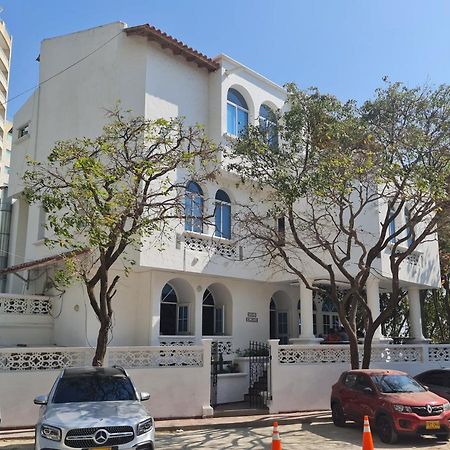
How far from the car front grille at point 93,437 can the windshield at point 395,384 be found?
21.6 ft

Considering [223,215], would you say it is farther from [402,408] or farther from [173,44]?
[402,408]

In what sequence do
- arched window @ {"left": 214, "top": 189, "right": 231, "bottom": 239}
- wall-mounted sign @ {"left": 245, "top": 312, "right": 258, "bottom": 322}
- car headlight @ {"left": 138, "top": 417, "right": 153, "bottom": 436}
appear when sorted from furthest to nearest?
wall-mounted sign @ {"left": 245, "top": 312, "right": 258, "bottom": 322} → arched window @ {"left": 214, "top": 189, "right": 231, "bottom": 239} → car headlight @ {"left": 138, "top": 417, "right": 153, "bottom": 436}

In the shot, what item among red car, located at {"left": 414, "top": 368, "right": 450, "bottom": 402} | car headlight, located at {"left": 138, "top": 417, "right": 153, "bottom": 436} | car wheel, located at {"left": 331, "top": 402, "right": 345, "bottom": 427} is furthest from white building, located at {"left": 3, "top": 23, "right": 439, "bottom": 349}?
car headlight, located at {"left": 138, "top": 417, "right": 153, "bottom": 436}

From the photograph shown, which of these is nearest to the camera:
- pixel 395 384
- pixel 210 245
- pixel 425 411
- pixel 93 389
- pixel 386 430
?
pixel 93 389

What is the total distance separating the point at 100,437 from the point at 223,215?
449 inches

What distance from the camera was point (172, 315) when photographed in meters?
17.9

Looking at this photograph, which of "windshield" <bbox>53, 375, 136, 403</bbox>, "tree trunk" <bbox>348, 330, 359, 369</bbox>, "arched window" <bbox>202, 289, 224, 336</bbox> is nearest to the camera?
"windshield" <bbox>53, 375, 136, 403</bbox>

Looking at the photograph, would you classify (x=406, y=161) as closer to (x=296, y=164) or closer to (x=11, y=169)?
(x=296, y=164)

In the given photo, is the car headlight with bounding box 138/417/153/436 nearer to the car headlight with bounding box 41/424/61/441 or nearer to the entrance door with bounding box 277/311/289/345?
the car headlight with bounding box 41/424/61/441

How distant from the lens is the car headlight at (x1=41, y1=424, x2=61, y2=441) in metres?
7.88

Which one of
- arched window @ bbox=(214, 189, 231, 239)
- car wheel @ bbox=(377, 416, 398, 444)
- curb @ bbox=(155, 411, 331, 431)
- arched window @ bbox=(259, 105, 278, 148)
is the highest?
arched window @ bbox=(259, 105, 278, 148)

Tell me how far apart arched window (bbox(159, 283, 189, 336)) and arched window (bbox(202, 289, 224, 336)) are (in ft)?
2.83

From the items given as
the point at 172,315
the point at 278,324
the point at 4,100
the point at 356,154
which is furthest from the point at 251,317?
the point at 4,100

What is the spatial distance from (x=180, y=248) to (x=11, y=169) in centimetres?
840
